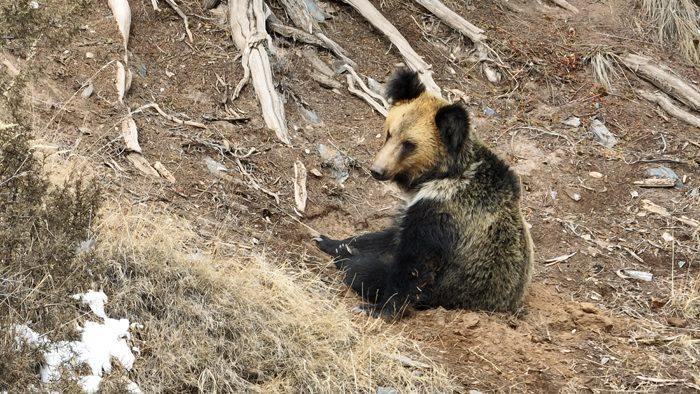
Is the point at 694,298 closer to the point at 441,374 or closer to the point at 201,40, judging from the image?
the point at 441,374

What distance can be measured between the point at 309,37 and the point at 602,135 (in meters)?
3.47

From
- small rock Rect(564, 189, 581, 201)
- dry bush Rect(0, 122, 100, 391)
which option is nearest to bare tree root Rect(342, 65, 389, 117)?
small rock Rect(564, 189, 581, 201)

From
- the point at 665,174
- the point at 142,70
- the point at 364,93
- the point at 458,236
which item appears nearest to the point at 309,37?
the point at 364,93

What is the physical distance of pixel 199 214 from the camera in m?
6.27

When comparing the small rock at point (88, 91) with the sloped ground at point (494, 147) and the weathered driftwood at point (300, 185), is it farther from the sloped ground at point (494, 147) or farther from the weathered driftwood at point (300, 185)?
the weathered driftwood at point (300, 185)

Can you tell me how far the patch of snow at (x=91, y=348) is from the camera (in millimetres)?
4203

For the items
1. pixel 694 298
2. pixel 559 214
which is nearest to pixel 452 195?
pixel 694 298

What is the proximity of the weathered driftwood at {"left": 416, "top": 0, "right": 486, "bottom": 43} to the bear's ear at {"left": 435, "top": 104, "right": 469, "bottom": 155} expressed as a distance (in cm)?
452

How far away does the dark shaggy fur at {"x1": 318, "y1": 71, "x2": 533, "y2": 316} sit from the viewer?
5.78 m

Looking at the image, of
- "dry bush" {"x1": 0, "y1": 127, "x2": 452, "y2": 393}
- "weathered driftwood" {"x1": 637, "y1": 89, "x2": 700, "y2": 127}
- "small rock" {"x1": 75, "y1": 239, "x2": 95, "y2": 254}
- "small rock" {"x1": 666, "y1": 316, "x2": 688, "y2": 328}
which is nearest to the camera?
"dry bush" {"x1": 0, "y1": 127, "x2": 452, "y2": 393}

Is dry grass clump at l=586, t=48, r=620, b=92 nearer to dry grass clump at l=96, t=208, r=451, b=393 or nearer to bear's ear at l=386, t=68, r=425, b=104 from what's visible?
bear's ear at l=386, t=68, r=425, b=104

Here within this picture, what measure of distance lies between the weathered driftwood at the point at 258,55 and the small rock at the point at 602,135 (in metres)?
3.69

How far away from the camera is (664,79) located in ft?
33.3

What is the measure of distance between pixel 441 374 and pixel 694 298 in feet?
8.80
